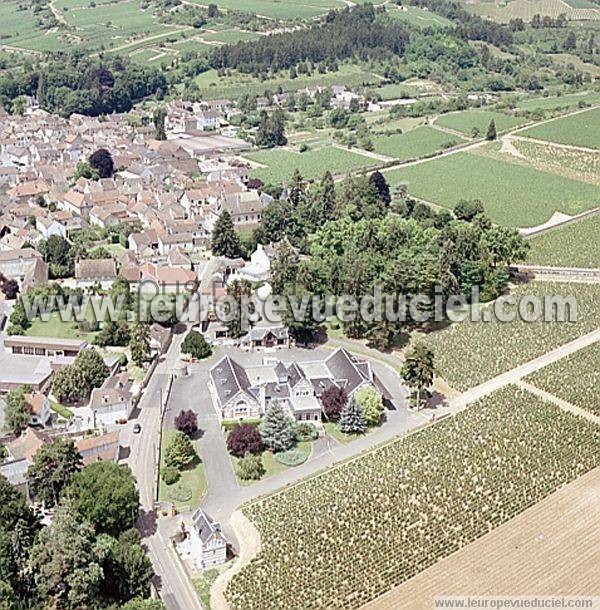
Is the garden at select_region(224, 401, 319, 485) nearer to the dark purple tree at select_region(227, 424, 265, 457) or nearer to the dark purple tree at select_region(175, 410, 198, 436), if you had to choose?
the dark purple tree at select_region(227, 424, 265, 457)

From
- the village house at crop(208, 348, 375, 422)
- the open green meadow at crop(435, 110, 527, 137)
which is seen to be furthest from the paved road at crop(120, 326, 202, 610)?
the open green meadow at crop(435, 110, 527, 137)

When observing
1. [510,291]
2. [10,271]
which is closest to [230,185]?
[10,271]

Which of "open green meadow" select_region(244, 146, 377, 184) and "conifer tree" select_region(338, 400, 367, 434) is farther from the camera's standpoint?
"open green meadow" select_region(244, 146, 377, 184)

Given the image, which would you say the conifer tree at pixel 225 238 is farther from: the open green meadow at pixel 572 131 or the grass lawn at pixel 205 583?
the open green meadow at pixel 572 131

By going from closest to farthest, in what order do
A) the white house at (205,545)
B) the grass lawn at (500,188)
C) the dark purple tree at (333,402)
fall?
the white house at (205,545) → the dark purple tree at (333,402) → the grass lawn at (500,188)

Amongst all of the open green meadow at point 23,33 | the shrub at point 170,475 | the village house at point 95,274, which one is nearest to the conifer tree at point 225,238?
the village house at point 95,274
